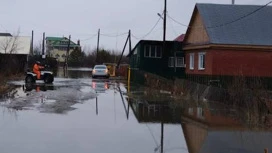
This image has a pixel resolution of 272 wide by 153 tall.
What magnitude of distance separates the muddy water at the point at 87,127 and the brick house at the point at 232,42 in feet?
51.0

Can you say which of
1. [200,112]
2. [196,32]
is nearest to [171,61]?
[196,32]

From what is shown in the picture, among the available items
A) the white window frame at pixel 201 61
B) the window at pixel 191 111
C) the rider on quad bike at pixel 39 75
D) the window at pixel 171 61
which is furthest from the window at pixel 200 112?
the window at pixel 171 61

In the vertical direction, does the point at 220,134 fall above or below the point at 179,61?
below

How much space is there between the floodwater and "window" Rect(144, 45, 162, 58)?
994 inches

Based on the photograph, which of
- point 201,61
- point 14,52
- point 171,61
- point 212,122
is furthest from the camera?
point 14,52

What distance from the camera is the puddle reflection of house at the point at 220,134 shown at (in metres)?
8.94

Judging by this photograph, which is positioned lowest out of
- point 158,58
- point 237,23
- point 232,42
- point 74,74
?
point 74,74

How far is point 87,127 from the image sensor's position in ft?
37.0

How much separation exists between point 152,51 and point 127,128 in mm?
31726

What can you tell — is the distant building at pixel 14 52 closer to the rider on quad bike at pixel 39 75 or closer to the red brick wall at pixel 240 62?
the rider on quad bike at pixel 39 75

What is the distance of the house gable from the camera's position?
34597 mm

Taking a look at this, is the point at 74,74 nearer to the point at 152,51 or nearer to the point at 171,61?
the point at 152,51

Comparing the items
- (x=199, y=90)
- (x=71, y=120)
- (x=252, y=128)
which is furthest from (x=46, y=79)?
(x=252, y=128)

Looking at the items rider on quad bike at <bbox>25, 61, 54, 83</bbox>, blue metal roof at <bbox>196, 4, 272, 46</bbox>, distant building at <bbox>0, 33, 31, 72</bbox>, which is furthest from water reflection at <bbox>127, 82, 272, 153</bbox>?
distant building at <bbox>0, 33, 31, 72</bbox>
